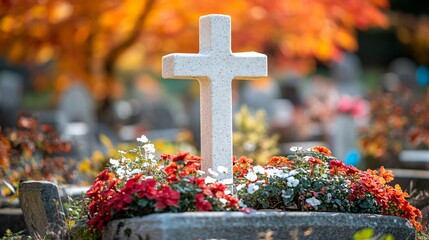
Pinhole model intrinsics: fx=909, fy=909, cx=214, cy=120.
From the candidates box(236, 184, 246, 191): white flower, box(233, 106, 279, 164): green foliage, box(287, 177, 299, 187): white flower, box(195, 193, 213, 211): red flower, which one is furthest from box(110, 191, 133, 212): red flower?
box(233, 106, 279, 164): green foliage

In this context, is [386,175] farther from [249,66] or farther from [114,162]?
[114,162]

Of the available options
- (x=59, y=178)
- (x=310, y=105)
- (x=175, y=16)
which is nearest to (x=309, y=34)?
(x=175, y=16)

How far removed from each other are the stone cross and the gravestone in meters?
1.00

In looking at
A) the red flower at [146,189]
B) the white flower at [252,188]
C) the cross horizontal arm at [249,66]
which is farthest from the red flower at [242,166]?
the red flower at [146,189]

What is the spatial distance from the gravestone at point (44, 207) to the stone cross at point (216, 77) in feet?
3.28

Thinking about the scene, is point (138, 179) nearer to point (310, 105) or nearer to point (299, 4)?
point (299, 4)

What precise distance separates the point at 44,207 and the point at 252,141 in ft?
17.2

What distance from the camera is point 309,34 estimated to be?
12.6 metres

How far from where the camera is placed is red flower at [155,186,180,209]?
504 centimetres

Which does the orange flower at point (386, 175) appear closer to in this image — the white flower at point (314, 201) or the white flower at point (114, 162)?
the white flower at point (314, 201)

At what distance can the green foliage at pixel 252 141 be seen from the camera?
10.7 meters

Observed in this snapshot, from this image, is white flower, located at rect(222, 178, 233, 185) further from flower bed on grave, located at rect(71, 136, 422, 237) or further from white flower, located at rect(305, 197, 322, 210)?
white flower, located at rect(305, 197, 322, 210)

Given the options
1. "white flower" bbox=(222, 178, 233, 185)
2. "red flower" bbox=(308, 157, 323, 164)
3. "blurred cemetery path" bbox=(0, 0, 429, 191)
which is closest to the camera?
"white flower" bbox=(222, 178, 233, 185)

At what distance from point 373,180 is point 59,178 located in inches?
138
